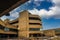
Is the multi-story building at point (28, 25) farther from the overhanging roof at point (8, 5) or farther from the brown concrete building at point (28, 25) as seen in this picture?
the overhanging roof at point (8, 5)

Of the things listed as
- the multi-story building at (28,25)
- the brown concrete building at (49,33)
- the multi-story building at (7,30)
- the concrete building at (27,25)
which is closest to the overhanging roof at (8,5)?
the multi-story building at (7,30)

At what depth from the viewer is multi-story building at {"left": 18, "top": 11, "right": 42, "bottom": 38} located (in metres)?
70.9

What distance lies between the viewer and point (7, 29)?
62.4 m

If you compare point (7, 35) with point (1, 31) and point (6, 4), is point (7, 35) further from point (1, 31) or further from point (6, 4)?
A: point (6, 4)

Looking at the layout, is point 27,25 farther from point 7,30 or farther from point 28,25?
point 7,30

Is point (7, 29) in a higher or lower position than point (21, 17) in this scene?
lower

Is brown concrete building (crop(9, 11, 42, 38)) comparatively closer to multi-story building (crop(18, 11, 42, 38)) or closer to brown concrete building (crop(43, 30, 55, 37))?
multi-story building (crop(18, 11, 42, 38))

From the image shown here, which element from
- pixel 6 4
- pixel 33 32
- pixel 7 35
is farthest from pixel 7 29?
pixel 6 4

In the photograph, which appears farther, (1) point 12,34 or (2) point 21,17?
(2) point 21,17

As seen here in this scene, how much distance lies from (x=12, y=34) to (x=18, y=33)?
325 cm

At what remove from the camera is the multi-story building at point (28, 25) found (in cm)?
7088

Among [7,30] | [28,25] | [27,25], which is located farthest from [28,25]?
[7,30]

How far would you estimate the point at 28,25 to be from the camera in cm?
7162

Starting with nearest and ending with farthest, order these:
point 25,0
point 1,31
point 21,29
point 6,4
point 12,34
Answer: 1. point 25,0
2. point 6,4
3. point 1,31
4. point 12,34
5. point 21,29
